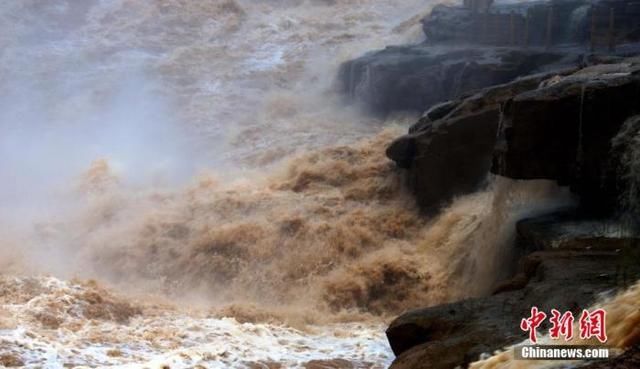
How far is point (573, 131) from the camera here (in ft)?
21.6

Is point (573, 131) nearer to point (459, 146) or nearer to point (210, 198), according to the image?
point (459, 146)

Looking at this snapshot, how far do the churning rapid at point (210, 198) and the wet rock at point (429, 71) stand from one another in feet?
1.77

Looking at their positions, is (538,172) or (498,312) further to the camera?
(538,172)

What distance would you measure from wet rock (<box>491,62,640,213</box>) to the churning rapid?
1.77 ft

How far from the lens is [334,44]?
19.8 m

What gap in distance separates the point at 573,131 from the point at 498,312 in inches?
103

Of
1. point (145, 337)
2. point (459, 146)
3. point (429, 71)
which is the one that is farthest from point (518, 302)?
point (429, 71)

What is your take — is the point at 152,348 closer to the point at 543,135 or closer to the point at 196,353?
the point at 196,353

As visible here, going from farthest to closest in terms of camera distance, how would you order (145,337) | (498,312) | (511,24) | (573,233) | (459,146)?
(511,24)
(459,146)
(145,337)
(573,233)
(498,312)

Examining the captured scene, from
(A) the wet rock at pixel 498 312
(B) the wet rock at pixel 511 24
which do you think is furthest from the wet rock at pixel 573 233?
(B) the wet rock at pixel 511 24

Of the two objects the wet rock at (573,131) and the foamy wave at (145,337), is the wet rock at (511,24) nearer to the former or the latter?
the wet rock at (573,131)

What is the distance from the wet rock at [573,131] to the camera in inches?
250

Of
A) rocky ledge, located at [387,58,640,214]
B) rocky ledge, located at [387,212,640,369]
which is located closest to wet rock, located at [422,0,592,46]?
rocky ledge, located at [387,58,640,214]

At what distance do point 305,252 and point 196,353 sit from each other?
3.60 meters
